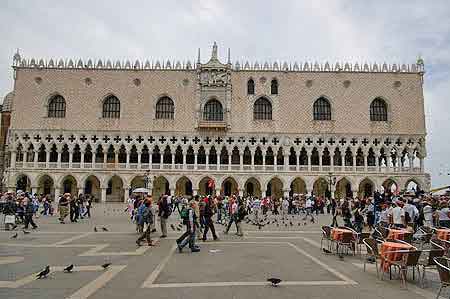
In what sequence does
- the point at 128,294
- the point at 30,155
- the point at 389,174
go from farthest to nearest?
1. the point at 30,155
2. the point at 389,174
3. the point at 128,294

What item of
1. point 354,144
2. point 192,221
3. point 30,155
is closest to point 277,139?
point 354,144

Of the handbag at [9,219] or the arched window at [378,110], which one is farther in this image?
the arched window at [378,110]

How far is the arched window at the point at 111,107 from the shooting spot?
47.3 metres

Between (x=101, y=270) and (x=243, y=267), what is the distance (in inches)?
129

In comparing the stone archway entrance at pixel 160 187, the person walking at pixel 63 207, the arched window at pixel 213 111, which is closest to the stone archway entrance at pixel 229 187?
the stone archway entrance at pixel 160 187

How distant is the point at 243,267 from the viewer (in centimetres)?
952

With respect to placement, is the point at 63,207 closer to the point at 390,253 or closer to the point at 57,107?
the point at 390,253

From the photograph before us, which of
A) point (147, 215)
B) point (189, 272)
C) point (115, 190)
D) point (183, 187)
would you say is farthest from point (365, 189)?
point (189, 272)

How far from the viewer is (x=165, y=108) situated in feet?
155

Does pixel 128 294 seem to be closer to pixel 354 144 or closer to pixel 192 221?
pixel 192 221

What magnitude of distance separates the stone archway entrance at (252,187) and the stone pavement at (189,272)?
3320 centimetres

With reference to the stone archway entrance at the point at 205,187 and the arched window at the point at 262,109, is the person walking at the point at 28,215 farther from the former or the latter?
the arched window at the point at 262,109

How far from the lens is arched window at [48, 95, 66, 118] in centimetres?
4734

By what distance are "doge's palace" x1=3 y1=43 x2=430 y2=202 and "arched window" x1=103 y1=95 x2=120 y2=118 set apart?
5.0 inches
